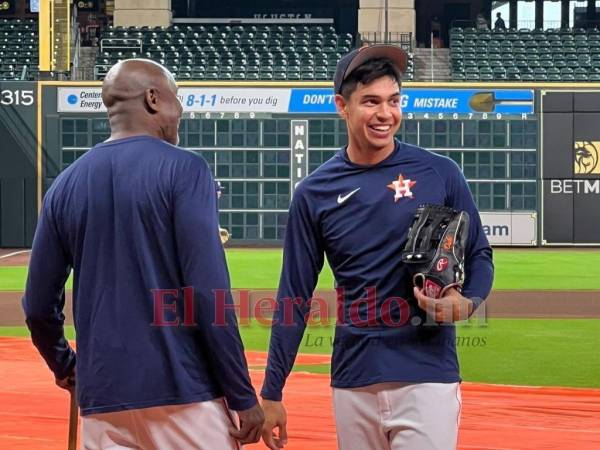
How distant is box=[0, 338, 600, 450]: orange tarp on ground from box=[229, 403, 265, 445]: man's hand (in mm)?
4196

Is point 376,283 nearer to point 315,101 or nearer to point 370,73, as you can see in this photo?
point 370,73

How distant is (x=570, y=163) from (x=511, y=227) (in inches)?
93.4

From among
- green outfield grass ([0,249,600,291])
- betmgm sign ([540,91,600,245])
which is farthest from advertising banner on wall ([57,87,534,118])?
green outfield grass ([0,249,600,291])

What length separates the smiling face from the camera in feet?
14.6

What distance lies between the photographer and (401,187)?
14.4ft

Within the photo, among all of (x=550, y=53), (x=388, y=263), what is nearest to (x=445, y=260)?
(x=388, y=263)

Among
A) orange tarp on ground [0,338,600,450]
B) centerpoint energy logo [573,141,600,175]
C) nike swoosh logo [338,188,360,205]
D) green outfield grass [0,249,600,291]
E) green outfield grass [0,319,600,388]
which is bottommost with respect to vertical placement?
green outfield grass [0,249,600,291]

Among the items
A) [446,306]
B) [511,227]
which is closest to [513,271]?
[511,227]

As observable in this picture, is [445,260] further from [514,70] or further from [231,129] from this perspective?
[514,70]

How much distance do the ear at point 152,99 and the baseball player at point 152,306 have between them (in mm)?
118

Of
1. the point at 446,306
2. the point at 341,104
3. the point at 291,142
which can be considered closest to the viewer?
the point at 446,306

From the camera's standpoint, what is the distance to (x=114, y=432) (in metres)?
3.89

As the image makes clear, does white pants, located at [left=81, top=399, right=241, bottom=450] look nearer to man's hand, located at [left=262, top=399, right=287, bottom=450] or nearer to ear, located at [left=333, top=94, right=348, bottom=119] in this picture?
man's hand, located at [left=262, top=399, right=287, bottom=450]

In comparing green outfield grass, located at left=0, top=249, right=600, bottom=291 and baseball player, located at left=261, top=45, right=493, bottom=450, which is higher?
baseball player, located at left=261, top=45, right=493, bottom=450
